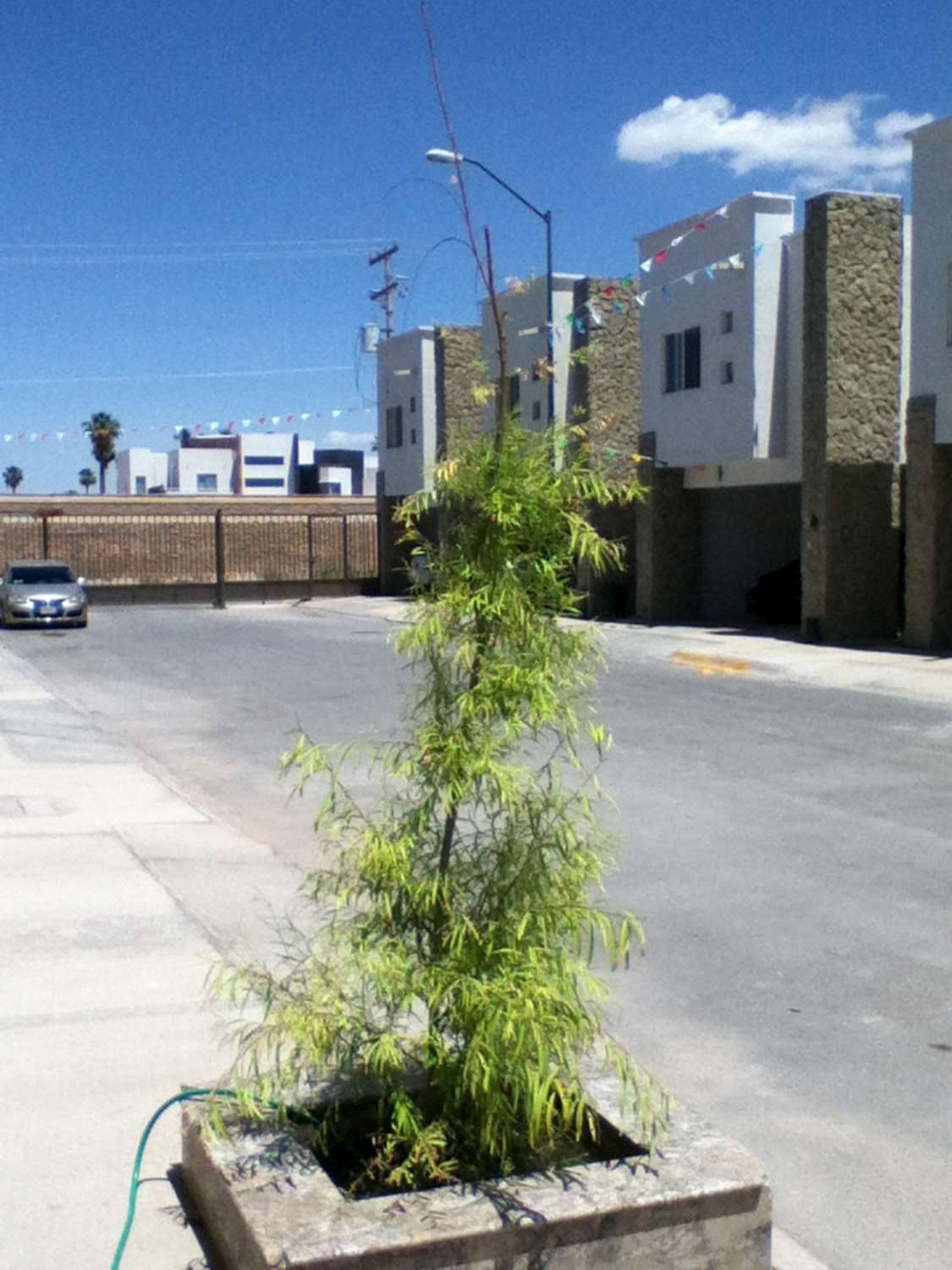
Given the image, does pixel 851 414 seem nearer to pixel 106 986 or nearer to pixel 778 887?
pixel 778 887

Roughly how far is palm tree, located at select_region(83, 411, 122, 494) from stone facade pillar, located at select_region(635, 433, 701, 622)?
62651 mm

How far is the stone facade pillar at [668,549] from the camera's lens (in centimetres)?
3250

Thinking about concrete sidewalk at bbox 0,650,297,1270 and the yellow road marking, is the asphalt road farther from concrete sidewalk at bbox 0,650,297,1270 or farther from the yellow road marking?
the yellow road marking

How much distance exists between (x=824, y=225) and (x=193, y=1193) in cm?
2437

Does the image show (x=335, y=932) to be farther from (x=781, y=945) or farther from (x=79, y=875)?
(x=79, y=875)

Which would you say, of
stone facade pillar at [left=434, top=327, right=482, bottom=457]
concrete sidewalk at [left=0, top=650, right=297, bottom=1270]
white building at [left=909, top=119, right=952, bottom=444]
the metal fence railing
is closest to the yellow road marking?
white building at [left=909, top=119, right=952, bottom=444]

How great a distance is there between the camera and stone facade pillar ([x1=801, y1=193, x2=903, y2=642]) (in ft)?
85.5

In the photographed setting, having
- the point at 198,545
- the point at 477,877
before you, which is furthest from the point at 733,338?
the point at 477,877

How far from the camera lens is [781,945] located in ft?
25.0

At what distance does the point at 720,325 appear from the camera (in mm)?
29344

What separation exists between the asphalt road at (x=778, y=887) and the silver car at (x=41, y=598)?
1242 cm

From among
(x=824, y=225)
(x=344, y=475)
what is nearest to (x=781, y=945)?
(x=824, y=225)

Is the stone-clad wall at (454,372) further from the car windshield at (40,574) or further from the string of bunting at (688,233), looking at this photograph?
the car windshield at (40,574)

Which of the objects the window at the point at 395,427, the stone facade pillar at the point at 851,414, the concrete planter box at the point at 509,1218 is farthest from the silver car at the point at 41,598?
the concrete planter box at the point at 509,1218
